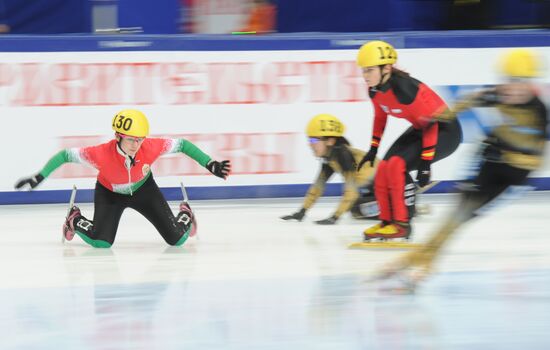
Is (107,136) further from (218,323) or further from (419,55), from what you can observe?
(218,323)

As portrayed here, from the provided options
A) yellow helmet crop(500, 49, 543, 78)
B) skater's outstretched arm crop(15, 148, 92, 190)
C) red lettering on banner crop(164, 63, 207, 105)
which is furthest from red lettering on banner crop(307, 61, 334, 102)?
yellow helmet crop(500, 49, 543, 78)

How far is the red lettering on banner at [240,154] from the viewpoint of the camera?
8781mm

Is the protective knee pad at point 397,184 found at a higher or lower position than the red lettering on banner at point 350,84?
lower

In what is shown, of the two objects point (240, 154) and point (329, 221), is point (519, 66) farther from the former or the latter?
point (240, 154)

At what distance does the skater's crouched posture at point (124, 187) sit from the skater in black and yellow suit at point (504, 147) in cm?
172

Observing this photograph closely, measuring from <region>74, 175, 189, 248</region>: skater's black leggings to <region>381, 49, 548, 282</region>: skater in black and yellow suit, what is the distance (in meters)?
1.99

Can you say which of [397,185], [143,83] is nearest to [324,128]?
[397,185]

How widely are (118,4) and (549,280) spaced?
5.37m

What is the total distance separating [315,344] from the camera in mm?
3992

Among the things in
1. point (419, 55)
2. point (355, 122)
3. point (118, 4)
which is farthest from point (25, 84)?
point (419, 55)

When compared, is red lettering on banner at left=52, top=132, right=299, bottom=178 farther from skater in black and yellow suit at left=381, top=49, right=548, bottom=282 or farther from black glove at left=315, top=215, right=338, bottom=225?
skater in black and yellow suit at left=381, top=49, right=548, bottom=282

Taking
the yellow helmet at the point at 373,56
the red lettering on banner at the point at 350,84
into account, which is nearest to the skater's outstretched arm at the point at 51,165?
the yellow helmet at the point at 373,56

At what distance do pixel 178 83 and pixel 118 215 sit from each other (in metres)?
2.32

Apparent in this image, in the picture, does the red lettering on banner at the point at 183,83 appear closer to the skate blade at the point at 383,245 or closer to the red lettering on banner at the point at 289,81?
the red lettering on banner at the point at 289,81
